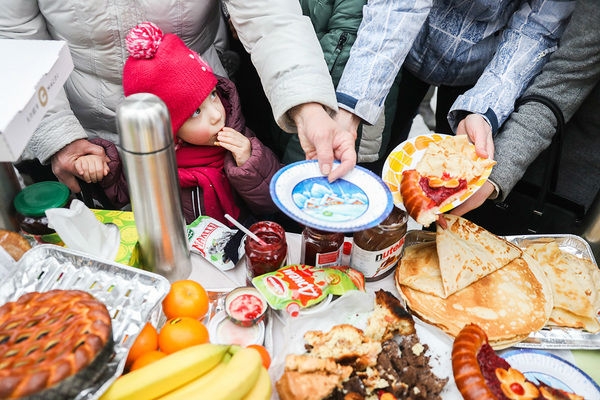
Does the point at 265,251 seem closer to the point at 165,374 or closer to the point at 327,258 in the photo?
the point at 327,258

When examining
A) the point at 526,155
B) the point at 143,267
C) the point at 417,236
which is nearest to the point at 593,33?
the point at 526,155

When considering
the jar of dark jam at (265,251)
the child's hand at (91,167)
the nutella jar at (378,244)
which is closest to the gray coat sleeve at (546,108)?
the nutella jar at (378,244)

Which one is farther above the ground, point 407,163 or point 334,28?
point 334,28

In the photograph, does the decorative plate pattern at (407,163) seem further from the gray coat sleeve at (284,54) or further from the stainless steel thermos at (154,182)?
the stainless steel thermos at (154,182)

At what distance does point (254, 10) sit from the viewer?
1.47 metres

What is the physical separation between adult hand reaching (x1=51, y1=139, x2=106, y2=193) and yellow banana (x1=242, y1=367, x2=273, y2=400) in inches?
37.0

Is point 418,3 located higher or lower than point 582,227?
higher

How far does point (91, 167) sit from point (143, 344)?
0.70 metres

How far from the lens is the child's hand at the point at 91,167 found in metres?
1.49

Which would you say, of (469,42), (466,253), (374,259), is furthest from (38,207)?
(469,42)

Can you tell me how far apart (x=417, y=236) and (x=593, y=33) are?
0.82 metres

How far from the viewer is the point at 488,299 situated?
1.28 m

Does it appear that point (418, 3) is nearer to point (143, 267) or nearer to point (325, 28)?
point (325, 28)

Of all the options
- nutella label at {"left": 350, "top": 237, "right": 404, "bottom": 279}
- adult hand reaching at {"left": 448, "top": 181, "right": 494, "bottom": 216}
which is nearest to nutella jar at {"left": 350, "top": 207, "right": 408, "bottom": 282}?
nutella label at {"left": 350, "top": 237, "right": 404, "bottom": 279}
